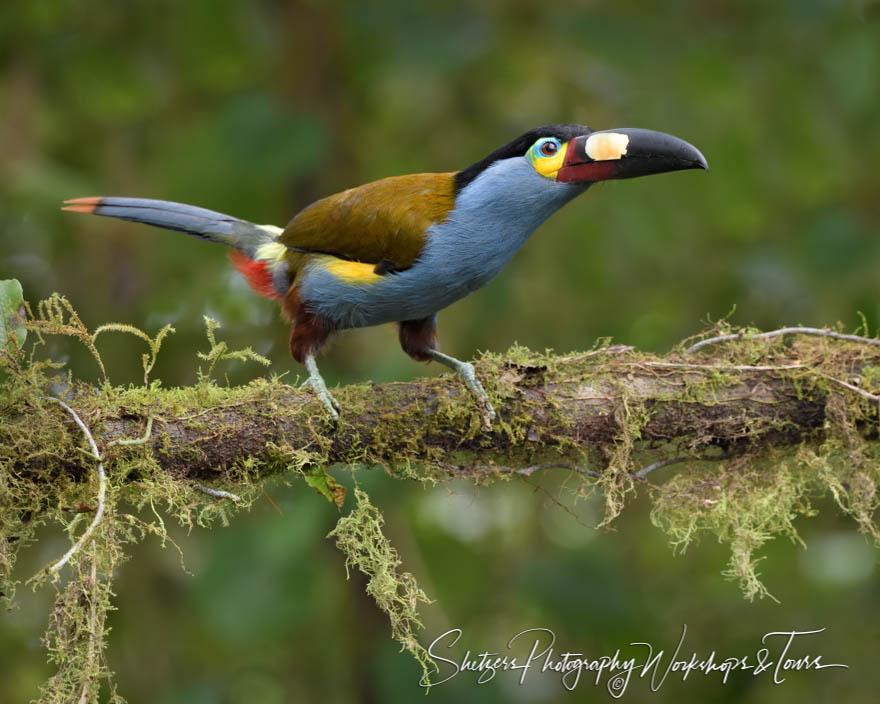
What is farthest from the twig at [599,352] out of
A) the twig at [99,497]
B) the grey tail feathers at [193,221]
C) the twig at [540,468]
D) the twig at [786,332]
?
the grey tail feathers at [193,221]

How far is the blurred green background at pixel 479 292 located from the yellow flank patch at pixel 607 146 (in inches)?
40.4

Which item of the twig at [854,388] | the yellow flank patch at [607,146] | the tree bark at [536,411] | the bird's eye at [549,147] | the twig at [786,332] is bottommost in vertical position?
the tree bark at [536,411]

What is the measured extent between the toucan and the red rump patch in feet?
0.71

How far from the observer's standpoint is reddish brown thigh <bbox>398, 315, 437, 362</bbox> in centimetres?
338

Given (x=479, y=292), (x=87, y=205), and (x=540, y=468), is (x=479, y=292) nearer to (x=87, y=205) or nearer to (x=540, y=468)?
(x=87, y=205)

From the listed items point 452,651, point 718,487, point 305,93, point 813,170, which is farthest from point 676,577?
point 305,93

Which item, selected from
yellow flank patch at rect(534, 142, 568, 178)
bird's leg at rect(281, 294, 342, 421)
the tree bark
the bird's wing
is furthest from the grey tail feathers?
the tree bark

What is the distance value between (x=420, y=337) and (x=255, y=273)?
2.06 ft

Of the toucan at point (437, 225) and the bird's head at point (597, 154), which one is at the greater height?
the bird's head at point (597, 154)

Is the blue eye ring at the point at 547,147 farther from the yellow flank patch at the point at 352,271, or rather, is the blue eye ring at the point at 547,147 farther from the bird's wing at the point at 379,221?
Answer: the yellow flank patch at the point at 352,271

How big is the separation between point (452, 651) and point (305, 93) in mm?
2527

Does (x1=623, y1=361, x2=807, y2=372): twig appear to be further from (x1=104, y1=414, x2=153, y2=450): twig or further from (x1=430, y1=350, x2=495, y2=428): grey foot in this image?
(x1=104, y1=414, x2=153, y2=450): twig

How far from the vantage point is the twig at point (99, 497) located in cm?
199

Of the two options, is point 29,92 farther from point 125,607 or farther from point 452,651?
point 452,651
